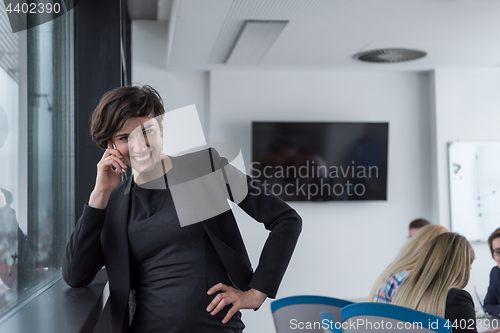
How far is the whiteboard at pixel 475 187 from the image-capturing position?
12.9ft

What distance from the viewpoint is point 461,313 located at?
162cm

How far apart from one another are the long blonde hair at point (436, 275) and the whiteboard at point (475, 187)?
2.34 m

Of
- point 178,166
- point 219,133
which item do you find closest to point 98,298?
point 178,166

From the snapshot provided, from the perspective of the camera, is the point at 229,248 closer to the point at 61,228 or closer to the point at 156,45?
the point at 61,228

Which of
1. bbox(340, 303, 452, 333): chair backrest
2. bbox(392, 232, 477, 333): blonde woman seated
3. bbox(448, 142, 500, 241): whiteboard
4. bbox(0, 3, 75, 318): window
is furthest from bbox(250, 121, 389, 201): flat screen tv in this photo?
bbox(0, 3, 75, 318): window

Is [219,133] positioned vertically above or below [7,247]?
above

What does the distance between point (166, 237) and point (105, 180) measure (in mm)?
222

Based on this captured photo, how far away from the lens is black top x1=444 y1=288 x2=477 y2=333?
1611 mm

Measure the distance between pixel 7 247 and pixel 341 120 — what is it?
3.45 meters

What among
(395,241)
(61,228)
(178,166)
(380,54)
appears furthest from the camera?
(395,241)

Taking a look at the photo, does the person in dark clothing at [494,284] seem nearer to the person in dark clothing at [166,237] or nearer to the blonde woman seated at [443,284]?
the blonde woman seated at [443,284]

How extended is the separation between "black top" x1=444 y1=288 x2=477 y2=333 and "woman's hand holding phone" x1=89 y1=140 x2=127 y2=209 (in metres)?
1.35

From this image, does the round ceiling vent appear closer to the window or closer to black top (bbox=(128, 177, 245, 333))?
the window

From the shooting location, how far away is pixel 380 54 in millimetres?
3479
